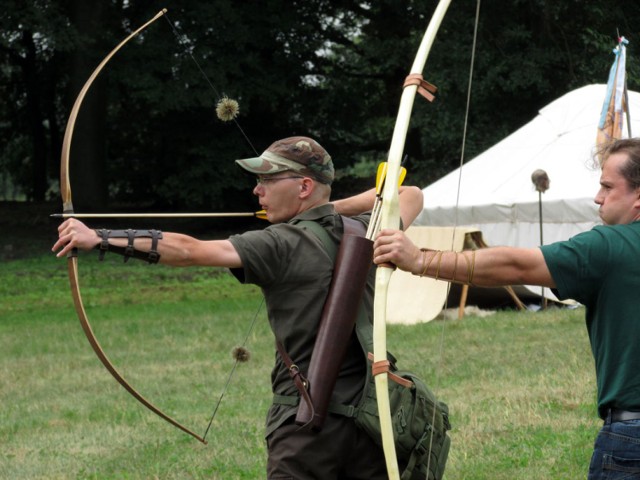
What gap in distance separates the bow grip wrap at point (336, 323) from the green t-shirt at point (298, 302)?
0.13 feet

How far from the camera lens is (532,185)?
12930 millimetres

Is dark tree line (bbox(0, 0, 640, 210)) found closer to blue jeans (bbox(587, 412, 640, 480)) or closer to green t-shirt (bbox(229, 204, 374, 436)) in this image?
green t-shirt (bbox(229, 204, 374, 436))

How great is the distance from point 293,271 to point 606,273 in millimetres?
1043

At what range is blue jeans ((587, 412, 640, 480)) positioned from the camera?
2830 millimetres

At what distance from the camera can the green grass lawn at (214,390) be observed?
5730mm

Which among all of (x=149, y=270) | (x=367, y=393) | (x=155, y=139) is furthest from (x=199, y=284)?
(x=367, y=393)

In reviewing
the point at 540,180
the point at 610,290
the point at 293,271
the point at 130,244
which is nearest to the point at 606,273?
the point at 610,290

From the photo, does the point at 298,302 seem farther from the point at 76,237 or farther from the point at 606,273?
the point at 606,273

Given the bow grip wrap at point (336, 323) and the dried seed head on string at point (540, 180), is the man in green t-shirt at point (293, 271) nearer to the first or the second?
the bow grip wrap at point (336, 323)

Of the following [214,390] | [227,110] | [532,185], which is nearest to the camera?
[227,110]

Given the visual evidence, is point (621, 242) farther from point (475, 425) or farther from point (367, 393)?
point (475, 425)

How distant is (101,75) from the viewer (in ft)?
72.5

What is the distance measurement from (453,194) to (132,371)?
5.72 m

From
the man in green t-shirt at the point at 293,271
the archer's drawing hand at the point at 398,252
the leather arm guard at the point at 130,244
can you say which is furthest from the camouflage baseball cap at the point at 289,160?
the archer's drawing hand at the point at 398,252
